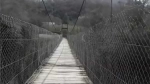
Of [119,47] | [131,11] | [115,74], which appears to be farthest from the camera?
[115,74]

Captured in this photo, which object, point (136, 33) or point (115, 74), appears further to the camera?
point (115, 74)

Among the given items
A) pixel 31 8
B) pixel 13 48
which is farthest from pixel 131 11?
pixel 31 8

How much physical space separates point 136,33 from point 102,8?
39.5ft

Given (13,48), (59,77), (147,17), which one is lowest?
(59,77)

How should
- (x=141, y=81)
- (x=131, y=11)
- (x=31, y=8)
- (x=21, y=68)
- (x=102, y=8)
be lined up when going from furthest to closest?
(x=31, y=8) → (x=102, y=8) → (x=21, y=68) → (x=131, y=11) → (x=141, y=81)

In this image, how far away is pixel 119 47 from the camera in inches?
134

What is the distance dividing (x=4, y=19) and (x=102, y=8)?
10777 mm

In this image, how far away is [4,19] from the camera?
4117mm

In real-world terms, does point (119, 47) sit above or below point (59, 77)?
above

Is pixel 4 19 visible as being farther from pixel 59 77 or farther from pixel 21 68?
pixel 59 77

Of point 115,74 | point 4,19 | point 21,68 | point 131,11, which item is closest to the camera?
point 131,11

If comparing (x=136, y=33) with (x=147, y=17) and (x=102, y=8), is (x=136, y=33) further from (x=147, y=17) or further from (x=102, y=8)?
(x=102, y=8)

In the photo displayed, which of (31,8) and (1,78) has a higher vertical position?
(31,8)

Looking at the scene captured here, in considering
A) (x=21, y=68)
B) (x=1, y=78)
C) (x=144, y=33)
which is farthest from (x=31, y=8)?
(x=144, y=33)
